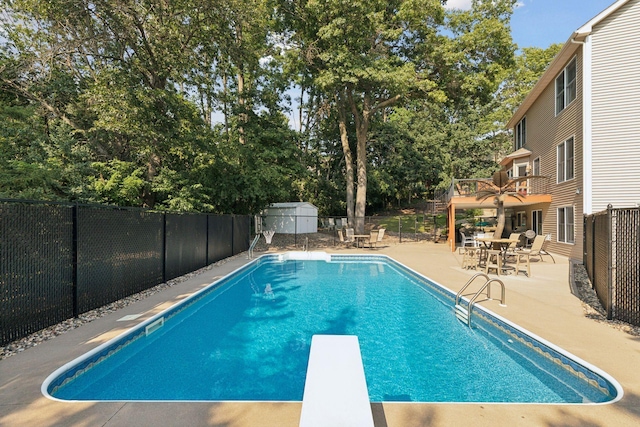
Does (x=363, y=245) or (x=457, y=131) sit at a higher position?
(x=457, y=131)

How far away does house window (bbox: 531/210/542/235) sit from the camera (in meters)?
15.9

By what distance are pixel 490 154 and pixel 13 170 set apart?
32560mm

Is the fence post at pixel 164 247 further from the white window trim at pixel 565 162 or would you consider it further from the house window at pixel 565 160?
the house window at pixel 565 160

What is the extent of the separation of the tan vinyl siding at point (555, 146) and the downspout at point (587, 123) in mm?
399

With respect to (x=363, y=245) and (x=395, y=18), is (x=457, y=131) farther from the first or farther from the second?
(x=363, y=245)

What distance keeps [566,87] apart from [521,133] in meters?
6.85

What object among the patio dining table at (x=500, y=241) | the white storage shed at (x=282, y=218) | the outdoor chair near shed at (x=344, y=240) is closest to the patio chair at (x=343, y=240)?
the outdoor chair near shed at (x=344, y=240)

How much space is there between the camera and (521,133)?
19000 millimetres

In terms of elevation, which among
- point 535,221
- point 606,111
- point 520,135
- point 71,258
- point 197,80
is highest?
point 197,80

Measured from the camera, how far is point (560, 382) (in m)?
3.69

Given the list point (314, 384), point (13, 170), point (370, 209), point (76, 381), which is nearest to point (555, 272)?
point (314, 384)

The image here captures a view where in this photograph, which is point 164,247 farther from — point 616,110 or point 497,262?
point 616,110

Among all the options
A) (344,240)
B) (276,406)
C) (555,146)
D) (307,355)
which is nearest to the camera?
(276,406)

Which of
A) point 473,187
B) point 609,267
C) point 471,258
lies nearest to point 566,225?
point 473,187
